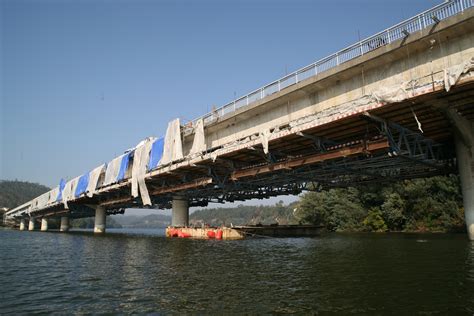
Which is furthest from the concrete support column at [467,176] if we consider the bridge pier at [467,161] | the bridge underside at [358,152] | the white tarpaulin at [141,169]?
the white tarpaulin at [141,169]

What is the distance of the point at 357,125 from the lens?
26.0 metres

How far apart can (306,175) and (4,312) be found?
32.0 m

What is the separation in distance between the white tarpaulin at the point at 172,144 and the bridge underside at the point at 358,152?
190 cm

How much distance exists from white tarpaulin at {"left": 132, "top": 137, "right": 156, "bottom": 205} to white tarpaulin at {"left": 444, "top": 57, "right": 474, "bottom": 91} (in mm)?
36131

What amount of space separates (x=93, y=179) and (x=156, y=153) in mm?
25903

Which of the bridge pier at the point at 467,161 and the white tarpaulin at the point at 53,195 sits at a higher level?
the white tarpaulin at the point at 53,195

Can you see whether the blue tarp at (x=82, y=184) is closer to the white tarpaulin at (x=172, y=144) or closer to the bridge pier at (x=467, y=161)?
the white tarpaulin at (x=172, y=144)

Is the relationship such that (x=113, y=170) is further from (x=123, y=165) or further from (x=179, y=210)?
(x=179, y=210)

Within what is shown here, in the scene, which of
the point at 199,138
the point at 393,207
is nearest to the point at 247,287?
the point at 199,138

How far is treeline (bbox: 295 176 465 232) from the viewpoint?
59719 mm

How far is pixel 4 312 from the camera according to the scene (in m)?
10.7

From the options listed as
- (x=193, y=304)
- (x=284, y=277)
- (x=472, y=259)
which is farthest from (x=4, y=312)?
(x=472, y=259)

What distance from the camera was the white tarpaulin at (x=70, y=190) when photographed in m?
74.0

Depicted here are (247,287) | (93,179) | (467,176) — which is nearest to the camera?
(247,287)
